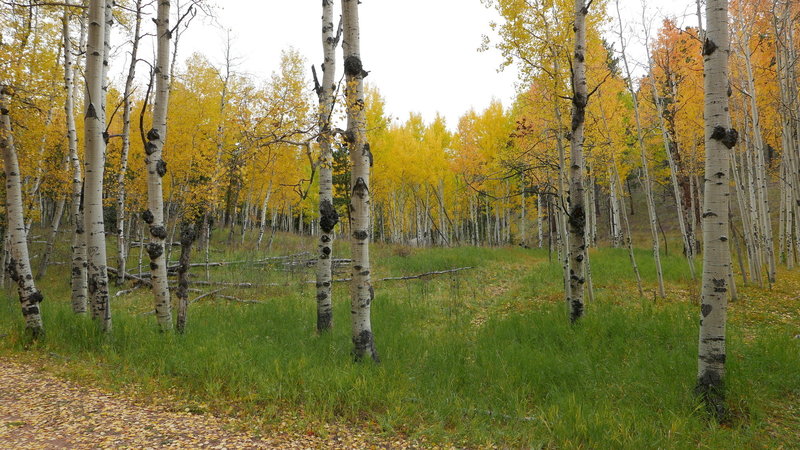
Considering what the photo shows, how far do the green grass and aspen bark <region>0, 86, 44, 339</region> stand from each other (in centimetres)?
29

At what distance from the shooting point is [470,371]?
4.95 meters

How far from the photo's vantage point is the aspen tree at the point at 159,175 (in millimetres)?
5500

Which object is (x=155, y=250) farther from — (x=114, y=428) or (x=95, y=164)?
(x=114, y=428)

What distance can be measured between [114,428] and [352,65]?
4.47 metres

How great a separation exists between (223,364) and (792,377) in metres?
6.41

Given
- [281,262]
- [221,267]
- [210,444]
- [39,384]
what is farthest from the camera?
[281,262]

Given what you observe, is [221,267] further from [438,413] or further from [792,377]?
[792,377]

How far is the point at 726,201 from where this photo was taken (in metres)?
3.58

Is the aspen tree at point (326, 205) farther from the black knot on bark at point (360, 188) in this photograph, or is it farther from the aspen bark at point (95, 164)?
the aspen bark at point (95, 164)

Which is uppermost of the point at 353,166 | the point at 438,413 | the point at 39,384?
the point at 353,166

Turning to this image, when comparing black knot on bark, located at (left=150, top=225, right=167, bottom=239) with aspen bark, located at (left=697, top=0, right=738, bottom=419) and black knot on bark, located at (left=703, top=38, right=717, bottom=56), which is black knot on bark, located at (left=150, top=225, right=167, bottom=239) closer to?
aspen bark, located at (left=697, top=0, right=738, bottom=419)

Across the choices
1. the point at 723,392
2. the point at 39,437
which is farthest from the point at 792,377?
the point at 39,437

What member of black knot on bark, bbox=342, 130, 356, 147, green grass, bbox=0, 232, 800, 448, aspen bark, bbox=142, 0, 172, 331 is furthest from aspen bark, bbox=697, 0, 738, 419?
aspen bark, bbox=142, 0, 172, 331

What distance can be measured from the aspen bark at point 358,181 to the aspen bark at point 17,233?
183 inches
